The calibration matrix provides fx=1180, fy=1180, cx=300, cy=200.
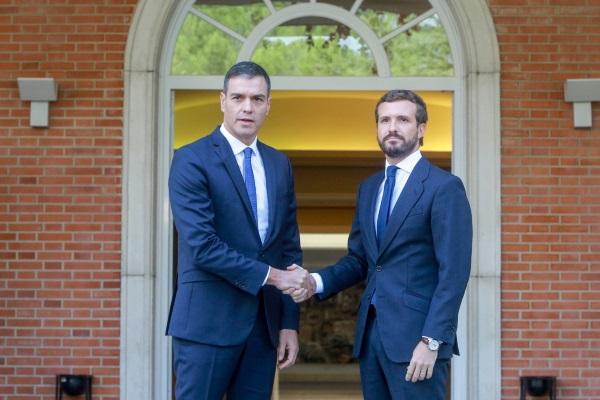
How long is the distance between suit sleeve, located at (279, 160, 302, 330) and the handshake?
0.06 metres

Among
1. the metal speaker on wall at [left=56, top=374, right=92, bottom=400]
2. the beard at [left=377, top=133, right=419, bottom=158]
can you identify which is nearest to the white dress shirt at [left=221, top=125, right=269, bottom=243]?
the beard at [left=377, top=133, right=419, bottom=158]

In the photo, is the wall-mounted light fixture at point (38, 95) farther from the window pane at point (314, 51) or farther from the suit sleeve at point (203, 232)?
the suit sleeve at point (203, 232)

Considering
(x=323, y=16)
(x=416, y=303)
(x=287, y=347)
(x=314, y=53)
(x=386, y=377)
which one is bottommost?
(x=386, y=377)

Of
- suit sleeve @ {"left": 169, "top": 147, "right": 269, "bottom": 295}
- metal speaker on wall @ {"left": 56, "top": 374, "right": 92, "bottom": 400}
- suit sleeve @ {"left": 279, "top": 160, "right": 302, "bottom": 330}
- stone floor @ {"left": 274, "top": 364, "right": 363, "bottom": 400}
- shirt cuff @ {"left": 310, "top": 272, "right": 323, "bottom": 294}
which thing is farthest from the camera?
stone floor @ {"left": 274, "top": 364, "right": 363, "bottom": 400}

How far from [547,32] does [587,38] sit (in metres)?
0.25

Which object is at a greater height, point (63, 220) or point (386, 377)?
point (63, 220)

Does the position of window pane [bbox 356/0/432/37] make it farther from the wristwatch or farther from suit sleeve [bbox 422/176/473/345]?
the wristwatch

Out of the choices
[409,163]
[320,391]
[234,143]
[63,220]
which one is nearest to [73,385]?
[63,220]

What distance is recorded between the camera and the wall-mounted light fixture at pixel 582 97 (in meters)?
7.00

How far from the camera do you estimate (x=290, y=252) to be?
4.70m

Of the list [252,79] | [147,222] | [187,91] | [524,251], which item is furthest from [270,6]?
[252,79]

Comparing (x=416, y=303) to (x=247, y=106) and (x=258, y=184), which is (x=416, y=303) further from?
(x=247, y=106)

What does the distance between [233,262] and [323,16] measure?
3.36 m

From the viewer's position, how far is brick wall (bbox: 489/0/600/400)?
23.0 feet
